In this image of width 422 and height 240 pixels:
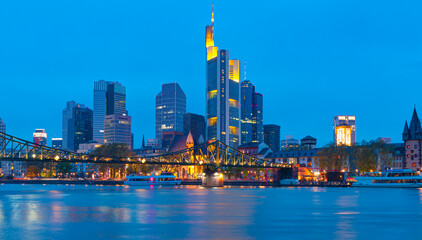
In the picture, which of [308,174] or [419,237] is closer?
[419,237]

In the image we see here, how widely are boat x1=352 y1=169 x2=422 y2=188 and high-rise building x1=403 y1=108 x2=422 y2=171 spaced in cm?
2973

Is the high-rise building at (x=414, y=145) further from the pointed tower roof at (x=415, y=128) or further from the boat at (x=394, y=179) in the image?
the boat at (x=394, y=179)

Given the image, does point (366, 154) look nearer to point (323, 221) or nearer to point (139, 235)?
point (323, 221)

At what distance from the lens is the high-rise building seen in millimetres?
176750

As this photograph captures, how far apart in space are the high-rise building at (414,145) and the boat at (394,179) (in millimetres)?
29734

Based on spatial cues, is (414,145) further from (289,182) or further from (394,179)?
(289,182)

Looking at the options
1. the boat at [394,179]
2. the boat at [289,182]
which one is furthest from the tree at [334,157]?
the boat at [394,179]

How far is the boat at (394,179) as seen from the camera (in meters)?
145

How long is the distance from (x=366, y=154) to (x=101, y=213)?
124 meters

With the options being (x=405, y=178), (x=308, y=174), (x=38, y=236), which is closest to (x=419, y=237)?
(x=38, y=236)

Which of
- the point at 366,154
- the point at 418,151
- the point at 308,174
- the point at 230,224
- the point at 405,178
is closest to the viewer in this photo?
the point at 230,224

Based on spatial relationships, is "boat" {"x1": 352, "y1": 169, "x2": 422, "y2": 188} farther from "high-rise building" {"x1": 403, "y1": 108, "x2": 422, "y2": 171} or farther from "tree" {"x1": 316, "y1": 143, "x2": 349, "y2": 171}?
"high-rise building" {"x1": 403, "y1": 108, "x2": 422, "y2": 171}

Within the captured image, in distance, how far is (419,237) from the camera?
35906mm

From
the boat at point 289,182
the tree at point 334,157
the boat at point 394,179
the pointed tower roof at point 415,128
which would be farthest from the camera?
the pointed tower roof at point 415,128
